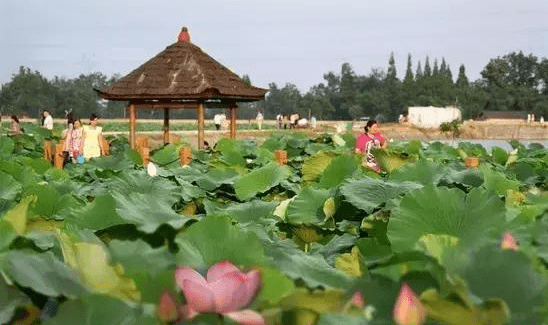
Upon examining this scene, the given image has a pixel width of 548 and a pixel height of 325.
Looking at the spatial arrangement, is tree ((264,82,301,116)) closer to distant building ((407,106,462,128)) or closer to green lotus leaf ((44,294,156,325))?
distant building ((407,106,462,128))

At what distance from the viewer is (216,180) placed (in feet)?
14.6

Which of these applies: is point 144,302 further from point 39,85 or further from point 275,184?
point 39,85

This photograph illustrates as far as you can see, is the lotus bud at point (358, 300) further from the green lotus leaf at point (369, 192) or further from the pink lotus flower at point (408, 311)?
the green lotus leaf at point (369, 192)

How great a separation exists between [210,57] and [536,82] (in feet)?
332

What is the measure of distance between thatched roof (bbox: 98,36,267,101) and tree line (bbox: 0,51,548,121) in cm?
6405

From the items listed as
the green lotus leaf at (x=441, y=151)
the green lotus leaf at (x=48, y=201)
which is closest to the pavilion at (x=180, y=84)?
the green lotus leaf at (x=441, y=151)

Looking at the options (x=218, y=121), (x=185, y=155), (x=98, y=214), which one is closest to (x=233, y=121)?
(x=185, y=155)

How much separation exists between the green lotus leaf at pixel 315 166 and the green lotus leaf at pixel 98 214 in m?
2.97

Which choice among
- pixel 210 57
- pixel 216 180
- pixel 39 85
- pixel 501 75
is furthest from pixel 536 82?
pixel 216 180

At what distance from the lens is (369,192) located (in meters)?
2.69

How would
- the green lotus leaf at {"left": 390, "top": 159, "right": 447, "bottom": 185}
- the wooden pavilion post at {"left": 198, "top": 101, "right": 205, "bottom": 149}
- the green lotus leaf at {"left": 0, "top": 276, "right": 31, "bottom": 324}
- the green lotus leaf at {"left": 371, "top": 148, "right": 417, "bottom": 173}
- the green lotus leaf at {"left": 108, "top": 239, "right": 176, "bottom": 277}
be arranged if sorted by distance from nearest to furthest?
the green lotus leaf at {"left": 0, "top": 276, "right": 31, "bottom": 324} → the green lotus leaf at {"left": 108, "top": 239, "right": 176, "bottom": 277} → the green lotus leaf at {"left": 390, "top": 159, "right": 447, "bottom": 185} → the green lotus leaf at {"left": 371, "top": 148, "right": 417, "bottom": 173} → the wooden pavilion post at {"left": 198, "top": 101, "right": 205, "bottom": 149}

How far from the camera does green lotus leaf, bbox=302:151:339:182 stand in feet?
16.7

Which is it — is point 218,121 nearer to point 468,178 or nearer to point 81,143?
point 81,143

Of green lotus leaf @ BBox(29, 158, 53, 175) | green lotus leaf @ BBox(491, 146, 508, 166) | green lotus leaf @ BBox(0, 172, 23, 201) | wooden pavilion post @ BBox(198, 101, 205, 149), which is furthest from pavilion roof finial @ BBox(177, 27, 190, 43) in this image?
green lotus leaf @ BBox(0, 172, 23, 201)
